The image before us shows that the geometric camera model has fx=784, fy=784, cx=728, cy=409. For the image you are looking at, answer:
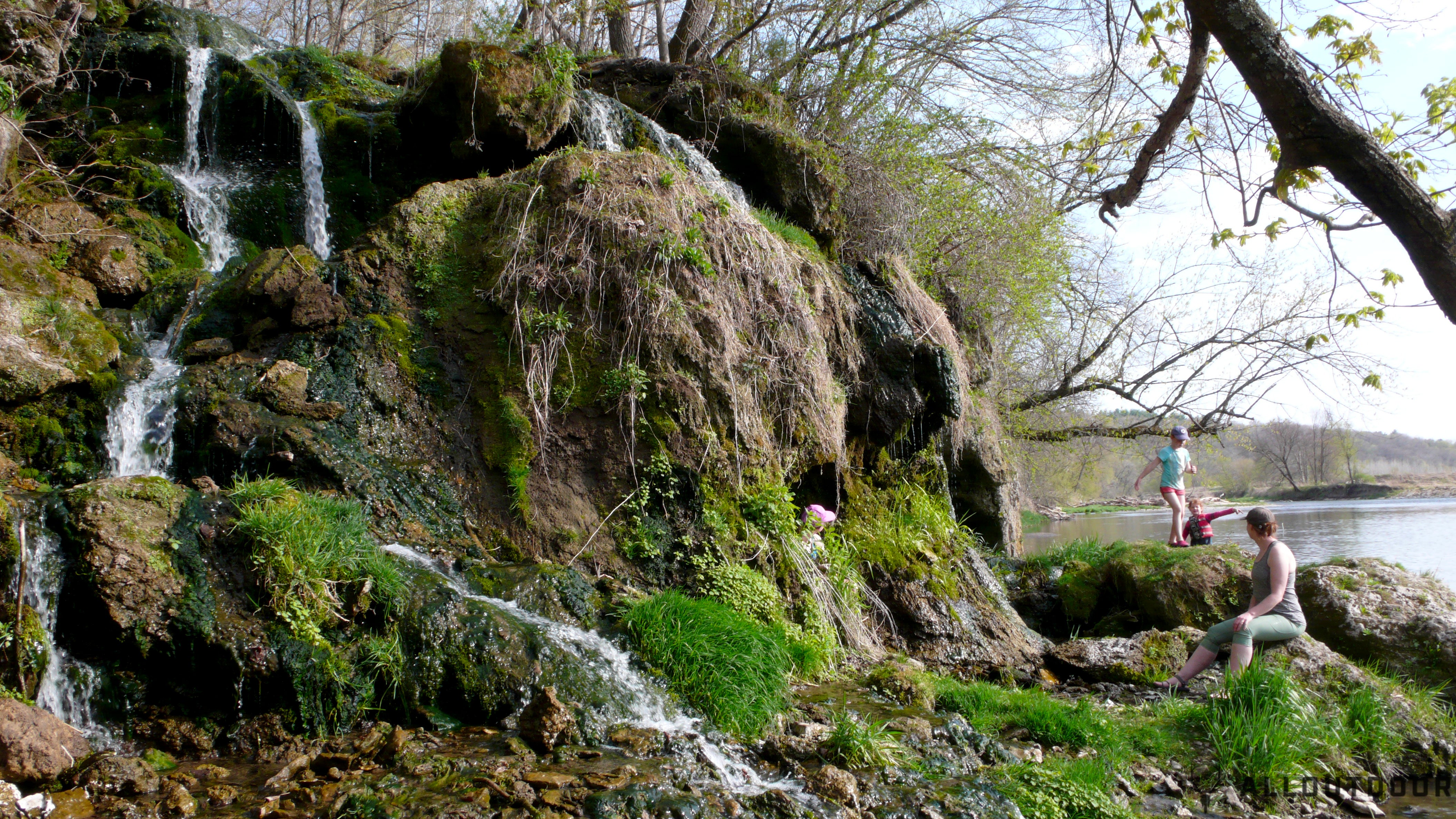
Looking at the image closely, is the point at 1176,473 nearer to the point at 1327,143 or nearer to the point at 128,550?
the point at 1327,143

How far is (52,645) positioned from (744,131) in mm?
7510

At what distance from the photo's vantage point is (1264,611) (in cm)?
525

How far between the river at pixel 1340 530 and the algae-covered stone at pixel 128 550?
1024 cm

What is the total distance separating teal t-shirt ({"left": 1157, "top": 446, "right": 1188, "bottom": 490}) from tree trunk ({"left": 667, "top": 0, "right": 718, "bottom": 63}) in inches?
319

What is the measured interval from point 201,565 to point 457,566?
126cm

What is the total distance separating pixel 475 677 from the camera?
12.4ft

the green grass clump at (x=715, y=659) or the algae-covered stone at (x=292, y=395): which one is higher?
the algae-covered stone at (x=292, y=395)

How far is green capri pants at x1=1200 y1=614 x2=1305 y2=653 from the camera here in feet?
17.1

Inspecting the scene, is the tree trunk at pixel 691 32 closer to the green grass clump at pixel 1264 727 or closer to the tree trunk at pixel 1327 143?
the tree trunk at pixel 1327 143

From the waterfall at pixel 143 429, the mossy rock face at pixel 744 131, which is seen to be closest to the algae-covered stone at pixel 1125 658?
the mossy rock face at pixel 744 131

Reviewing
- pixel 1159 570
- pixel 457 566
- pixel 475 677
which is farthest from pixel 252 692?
pixel 1159 570

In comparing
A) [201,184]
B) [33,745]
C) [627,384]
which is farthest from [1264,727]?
[201,184]

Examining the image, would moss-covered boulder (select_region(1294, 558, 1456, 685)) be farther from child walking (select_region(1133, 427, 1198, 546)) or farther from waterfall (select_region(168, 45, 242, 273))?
waterfall (select_region(168, 45, 242, 273))

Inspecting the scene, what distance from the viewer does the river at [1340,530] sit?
13758mm
